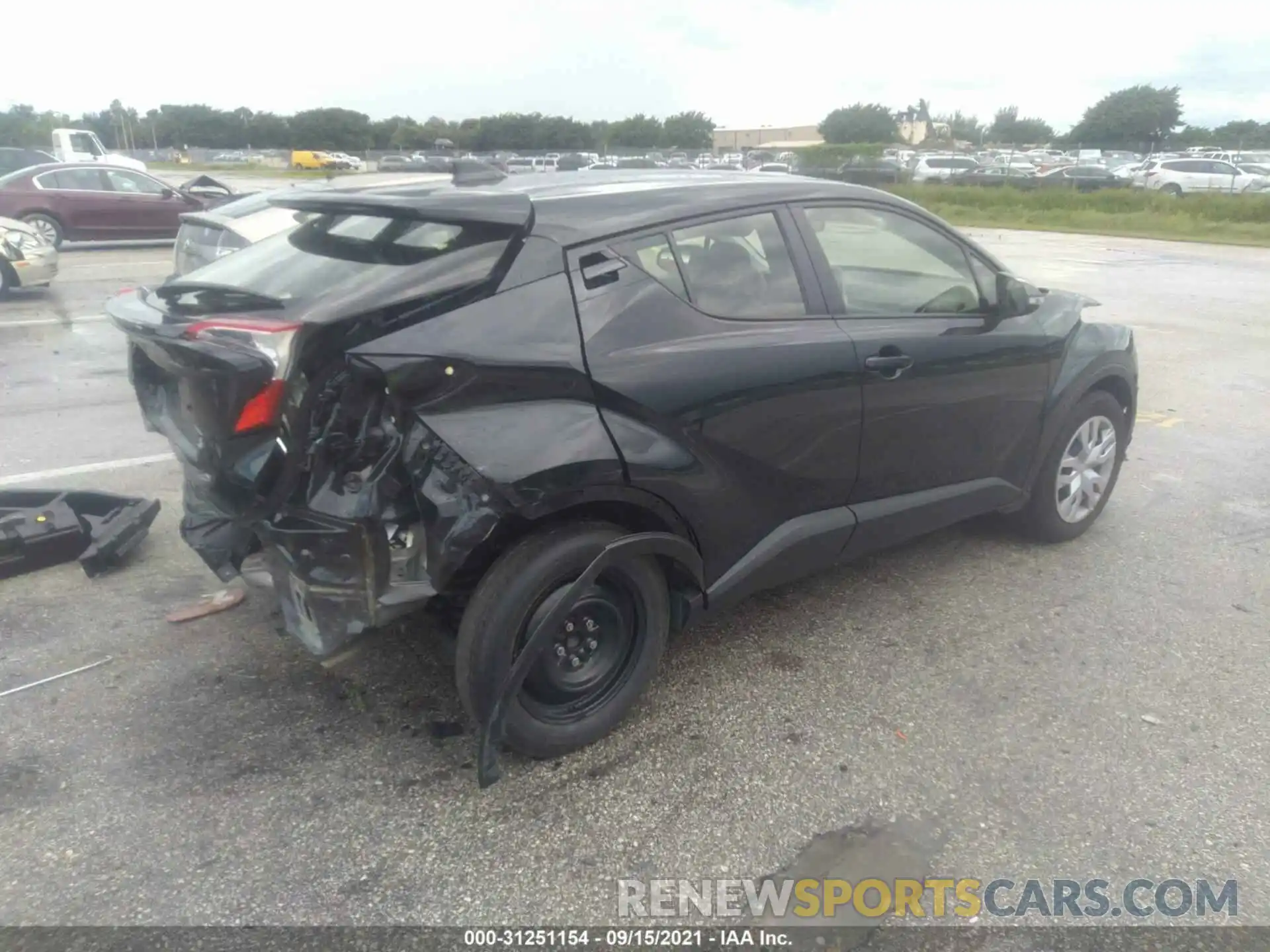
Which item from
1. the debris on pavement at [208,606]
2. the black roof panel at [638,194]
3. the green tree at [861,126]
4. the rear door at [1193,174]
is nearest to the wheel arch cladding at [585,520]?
the black roof panel at [638,194]

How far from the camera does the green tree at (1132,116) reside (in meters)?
66.1

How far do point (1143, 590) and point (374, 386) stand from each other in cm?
352

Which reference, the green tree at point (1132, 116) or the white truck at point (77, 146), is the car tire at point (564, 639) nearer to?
the white truck at point (77, 146)

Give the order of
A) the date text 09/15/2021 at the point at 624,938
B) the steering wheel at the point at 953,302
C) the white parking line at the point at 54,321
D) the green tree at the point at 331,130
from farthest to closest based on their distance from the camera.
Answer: the green tree at the point at 331,130 → the white parking line at the point at 54,321 → the steering wheel at the point at 953,302 → the date text 09/15/2021 at the point at 624,938

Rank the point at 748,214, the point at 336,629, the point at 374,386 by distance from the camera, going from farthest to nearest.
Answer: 1. the point at 748,214
2. the point at 336,629
3. the point at 374,386

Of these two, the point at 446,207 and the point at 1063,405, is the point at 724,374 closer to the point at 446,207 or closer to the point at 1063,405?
the point at 446,207

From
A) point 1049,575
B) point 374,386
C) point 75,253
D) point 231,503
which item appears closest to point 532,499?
point 374,386

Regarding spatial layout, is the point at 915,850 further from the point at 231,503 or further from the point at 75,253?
the point at 75,253

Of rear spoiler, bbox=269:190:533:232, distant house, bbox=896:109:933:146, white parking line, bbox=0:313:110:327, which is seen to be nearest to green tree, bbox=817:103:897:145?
distant house, bbox=896:109:933:146

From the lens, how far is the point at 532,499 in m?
2.84

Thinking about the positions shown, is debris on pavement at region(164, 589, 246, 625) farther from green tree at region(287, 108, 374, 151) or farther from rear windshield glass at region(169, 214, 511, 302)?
green tree at region(287, 108, 374, 151)

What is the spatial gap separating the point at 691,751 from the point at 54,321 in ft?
33.2

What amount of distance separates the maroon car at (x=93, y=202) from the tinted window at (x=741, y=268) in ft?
48.5

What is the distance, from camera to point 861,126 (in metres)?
61.1
